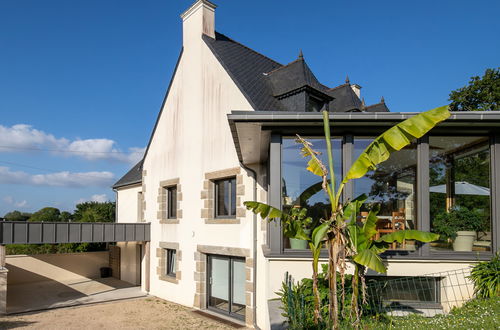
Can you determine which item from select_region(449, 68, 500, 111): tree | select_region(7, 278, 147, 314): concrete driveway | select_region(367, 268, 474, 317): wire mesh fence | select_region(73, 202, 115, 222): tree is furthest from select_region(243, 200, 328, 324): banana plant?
select_region(73, 202, 115, 222): tree

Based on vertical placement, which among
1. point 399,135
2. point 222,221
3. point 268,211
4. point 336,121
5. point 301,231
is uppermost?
point 336,121

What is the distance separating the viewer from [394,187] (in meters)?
7.59

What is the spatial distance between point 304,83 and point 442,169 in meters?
5.33

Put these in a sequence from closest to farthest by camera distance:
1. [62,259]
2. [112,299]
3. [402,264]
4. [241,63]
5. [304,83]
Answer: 1. [402,264]
2. [304,83]
3. [241,63]
4. [112,299]
5. [62,259]

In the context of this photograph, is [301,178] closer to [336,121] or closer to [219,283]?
[336,121]

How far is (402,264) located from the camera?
24.0ft

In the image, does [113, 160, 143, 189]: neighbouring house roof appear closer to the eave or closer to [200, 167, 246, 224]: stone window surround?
[200, 167, 246, 224]: stone window surround

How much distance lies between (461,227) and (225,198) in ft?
23.3

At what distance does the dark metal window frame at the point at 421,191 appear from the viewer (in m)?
7.22

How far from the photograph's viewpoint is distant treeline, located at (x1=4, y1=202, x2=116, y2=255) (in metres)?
23.2

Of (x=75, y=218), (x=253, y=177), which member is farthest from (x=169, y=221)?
(x=75, y=218)

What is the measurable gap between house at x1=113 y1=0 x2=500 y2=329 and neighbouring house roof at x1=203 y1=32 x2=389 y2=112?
0.05 meters

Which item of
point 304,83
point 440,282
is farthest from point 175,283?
point 440,282

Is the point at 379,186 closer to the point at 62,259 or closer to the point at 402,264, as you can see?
the point at 402,264
